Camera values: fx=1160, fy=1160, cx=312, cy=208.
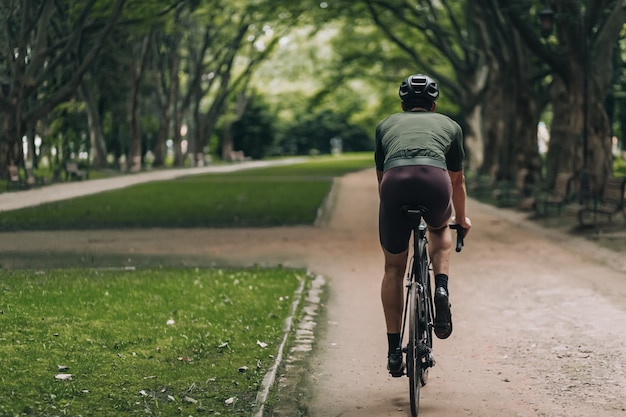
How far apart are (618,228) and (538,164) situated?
12200mm

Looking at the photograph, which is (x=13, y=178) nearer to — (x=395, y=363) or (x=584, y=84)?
(x=584, y=84)

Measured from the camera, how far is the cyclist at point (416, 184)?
642 centimetres

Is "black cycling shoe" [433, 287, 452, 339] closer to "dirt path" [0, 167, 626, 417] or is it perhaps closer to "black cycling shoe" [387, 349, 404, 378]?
"black cycling shoe" [387, 349, 404, 378]

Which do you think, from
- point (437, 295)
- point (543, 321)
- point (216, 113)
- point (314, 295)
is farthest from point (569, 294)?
point (216, 113)

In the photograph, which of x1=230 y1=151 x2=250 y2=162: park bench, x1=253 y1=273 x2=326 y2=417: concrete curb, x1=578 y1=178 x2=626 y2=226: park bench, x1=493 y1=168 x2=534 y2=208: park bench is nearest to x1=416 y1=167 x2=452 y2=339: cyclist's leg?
x1=253 y1=273 x2=326 y2=417: concrete curb

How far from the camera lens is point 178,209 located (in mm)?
25719

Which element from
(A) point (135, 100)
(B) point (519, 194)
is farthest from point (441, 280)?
(A) point (135, 100)

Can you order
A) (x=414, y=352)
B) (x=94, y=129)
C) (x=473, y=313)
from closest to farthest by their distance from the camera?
(x=414, y=352) → (x=473, y=313) → (x=94, y=129)

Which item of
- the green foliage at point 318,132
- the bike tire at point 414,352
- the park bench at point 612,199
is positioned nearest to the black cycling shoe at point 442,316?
the bike tire at point 414,352

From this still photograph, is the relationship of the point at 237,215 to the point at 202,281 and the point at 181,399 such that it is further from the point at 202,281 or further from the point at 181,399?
the point at 181,399

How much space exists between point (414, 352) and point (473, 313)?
4587 millimetres

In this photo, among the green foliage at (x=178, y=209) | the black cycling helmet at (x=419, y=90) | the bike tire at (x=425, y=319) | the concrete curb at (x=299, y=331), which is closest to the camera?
the bike tire at (x=425, y=319)

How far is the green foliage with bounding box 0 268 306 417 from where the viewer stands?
22.8 ft

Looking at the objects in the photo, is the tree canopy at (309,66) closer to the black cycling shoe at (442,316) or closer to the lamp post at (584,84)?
the lamp post at (584,84)
